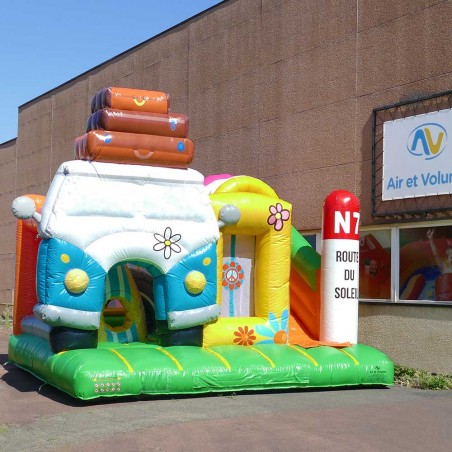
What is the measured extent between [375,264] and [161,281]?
3592mm

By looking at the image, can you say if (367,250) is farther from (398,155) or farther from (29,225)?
(29,225)

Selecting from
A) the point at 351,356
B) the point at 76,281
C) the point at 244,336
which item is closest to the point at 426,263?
the point at 351,356

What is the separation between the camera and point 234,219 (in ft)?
32.2

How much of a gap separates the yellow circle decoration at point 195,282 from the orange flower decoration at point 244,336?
0.92 m

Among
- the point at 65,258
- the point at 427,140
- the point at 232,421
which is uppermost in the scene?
the point at 427,140

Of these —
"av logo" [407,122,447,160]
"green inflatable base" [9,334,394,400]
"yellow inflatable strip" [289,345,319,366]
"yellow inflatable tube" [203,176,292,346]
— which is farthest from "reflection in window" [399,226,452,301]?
"yellow inflatable strip" [289,345,319,366]

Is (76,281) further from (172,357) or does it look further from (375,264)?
(375,264)

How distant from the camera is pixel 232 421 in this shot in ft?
23.7

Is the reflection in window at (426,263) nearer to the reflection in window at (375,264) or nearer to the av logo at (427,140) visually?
the reflection in window at (375,264)

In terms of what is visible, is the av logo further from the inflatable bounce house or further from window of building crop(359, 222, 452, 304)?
the inflatable bounce house

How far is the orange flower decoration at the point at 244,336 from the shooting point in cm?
986

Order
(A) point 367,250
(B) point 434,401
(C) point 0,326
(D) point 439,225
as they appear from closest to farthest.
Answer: (B) point 434,401
(D) point 439,225
(A) point 367,250
(C) point 0,326

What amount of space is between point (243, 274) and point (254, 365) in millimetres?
1779

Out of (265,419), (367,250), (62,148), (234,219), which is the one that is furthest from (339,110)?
(62,148)
